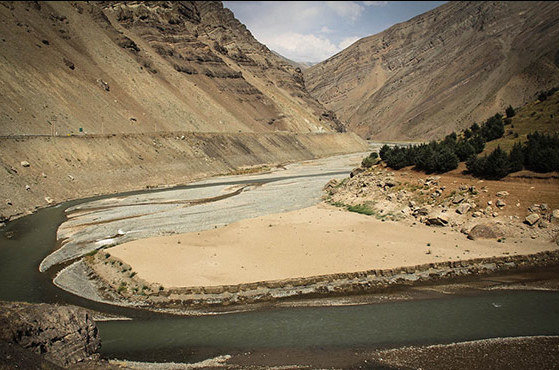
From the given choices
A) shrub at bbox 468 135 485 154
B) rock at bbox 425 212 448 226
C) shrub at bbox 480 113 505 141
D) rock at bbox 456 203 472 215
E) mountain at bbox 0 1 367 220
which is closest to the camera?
rock at bbox 425 212 448 226

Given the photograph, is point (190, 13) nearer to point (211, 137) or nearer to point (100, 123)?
point (211, 137)

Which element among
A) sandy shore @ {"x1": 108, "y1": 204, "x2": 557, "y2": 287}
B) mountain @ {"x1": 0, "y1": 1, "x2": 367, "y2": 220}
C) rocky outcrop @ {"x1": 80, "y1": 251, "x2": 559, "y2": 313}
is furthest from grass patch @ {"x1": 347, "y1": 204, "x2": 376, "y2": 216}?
mountain @ {"x1": 0, "y1": 1, "x2": 367, "y2": 220}

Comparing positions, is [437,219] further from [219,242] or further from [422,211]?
[219,242]

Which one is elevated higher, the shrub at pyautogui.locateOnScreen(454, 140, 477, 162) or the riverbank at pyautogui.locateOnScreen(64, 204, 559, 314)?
the shrub at pyautogui.locateOnScreen(454, 140, 477, 162)

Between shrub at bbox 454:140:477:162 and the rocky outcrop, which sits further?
shrub at bbox 454:140:477:162

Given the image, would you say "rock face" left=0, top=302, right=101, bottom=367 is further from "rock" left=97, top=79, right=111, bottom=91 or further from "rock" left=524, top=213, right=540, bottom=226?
"rock" left=97, top=79, right=111, bottom=91

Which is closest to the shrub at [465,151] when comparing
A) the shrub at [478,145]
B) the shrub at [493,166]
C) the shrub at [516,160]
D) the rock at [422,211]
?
the shrub at [478,145]

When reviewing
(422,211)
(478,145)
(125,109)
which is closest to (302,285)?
(422,211)
